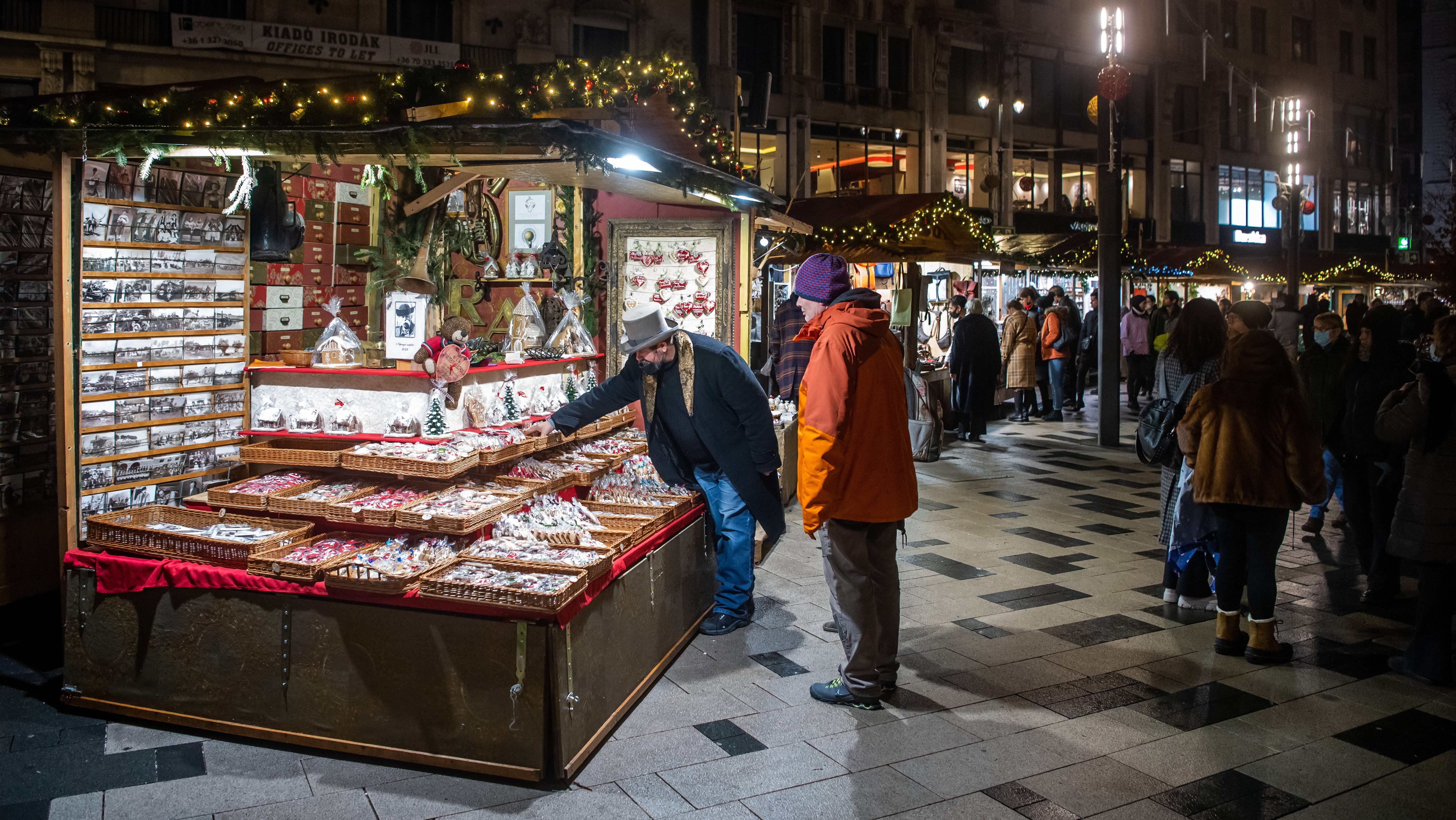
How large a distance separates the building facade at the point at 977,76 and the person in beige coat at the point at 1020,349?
5.43m

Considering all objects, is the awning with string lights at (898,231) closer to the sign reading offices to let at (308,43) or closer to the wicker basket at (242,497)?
the wicker basket at (242,497)

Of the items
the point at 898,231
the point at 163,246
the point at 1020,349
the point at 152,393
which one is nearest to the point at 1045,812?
the point at 152,393

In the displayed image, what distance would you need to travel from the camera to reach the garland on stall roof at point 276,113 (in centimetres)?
434

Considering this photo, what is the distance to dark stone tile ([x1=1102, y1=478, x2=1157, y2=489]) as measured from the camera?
9.82 metres

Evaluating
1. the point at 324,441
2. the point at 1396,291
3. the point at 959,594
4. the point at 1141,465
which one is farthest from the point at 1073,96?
the point at 324,441

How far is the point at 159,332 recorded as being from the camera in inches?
191

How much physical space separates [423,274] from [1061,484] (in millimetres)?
7003

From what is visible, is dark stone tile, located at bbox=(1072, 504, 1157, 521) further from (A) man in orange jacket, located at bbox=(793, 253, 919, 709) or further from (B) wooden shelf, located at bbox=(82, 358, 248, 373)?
(B) wooden shelf, located at bbox=(82, 358, 248, 373)

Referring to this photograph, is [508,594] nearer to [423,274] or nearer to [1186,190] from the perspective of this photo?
[423,274]

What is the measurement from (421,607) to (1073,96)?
31788 mm

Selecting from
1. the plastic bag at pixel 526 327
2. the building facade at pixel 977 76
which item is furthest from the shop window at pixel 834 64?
the plastic bag at pixel 526 327

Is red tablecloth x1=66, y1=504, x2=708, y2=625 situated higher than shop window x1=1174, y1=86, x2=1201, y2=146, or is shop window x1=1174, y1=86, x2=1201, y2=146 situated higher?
shop window x1=1174, y1=86, x2=1201, y2=146

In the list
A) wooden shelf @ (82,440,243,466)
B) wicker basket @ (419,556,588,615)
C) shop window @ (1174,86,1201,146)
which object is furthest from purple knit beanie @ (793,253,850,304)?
shop window @ (1174,86,1201,146)

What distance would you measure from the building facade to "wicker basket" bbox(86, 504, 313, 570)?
839 centimetres
